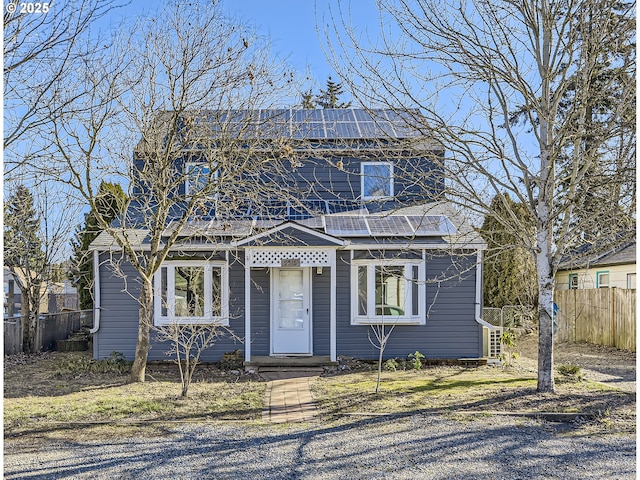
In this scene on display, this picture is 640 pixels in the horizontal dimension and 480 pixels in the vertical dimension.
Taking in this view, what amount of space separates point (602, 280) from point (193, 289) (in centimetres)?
1602

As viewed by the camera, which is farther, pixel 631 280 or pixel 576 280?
pixel 576 280

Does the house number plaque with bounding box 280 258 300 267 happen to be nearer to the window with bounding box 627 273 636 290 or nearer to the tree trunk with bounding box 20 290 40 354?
the tree trunk with bounding box 20 290 40 354

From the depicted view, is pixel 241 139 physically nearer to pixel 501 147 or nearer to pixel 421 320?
pixel 501 147

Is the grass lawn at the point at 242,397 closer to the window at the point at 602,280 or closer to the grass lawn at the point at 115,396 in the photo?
the grass lawn at the point at 115,396

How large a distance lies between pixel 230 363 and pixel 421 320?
4278mm

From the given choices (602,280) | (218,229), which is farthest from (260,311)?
(602,280)

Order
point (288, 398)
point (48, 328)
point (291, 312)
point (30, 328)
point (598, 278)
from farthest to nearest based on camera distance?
point (598, 278)
point (48, 328)
point (30, 328)
point (291, 312)
point (288, 398)

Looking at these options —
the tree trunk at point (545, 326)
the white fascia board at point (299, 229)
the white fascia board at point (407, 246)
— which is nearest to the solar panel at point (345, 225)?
the white fascia board at point (407, 246)

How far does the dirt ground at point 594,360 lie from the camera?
1104cm

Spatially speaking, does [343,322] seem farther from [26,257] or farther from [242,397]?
[26,257]

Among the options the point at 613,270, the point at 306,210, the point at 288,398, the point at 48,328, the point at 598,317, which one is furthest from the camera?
the point at 613,270

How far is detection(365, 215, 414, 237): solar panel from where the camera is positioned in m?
12.4

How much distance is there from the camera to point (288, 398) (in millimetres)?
9008

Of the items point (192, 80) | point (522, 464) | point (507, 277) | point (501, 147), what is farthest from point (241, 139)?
point (507, 277)
